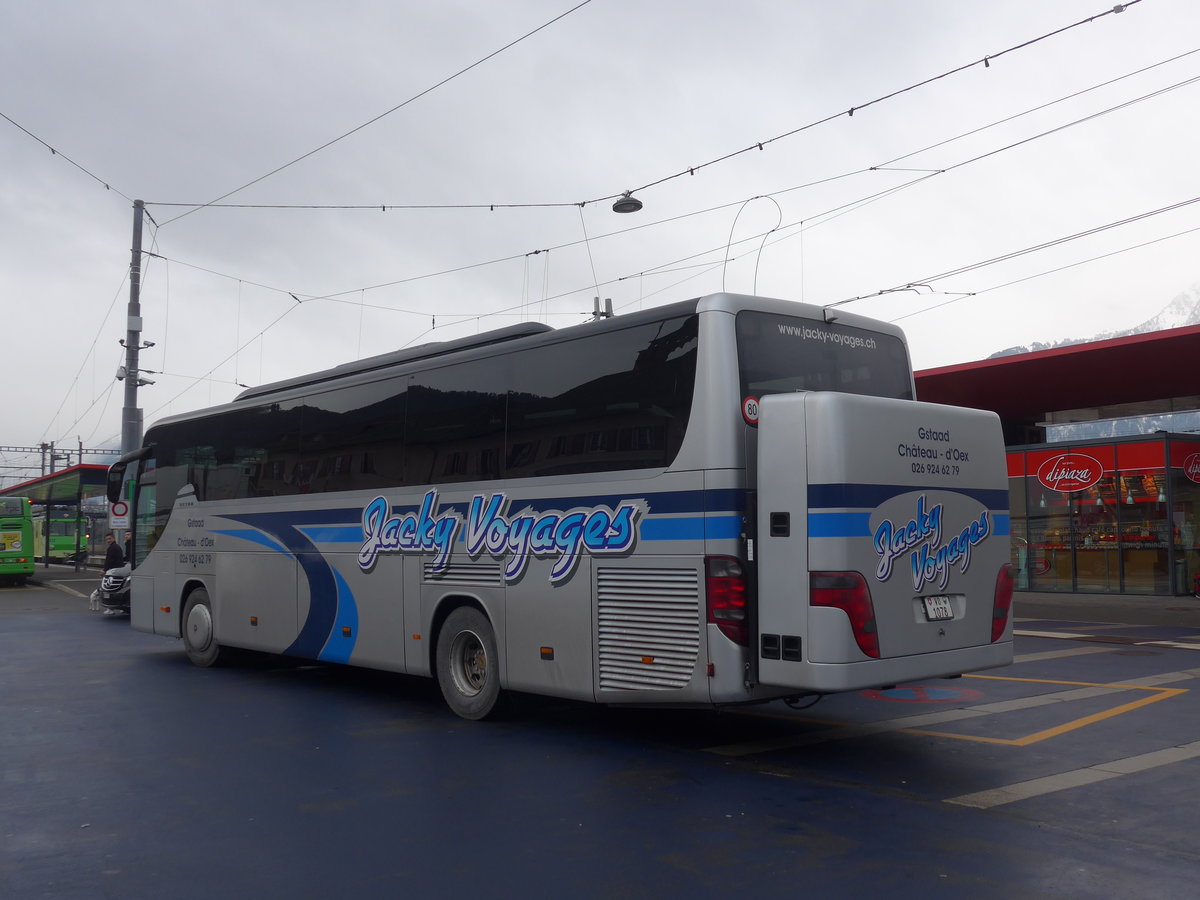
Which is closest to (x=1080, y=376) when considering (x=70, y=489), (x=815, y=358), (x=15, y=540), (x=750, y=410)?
(x=815, y=358)

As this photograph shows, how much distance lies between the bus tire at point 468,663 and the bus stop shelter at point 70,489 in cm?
2800

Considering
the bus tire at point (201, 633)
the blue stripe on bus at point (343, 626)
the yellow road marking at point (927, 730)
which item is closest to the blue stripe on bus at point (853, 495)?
the yellow road marking at point (927, 730)

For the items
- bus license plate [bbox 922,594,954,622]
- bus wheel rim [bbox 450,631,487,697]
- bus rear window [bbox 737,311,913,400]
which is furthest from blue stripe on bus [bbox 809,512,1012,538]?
bus wheel rim [bbox 450,631,487,697]

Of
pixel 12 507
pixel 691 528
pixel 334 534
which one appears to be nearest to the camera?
pixel 691 528

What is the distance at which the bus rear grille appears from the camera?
951 cm

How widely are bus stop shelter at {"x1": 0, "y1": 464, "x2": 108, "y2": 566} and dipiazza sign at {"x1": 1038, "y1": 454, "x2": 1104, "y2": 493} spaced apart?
27584 mm

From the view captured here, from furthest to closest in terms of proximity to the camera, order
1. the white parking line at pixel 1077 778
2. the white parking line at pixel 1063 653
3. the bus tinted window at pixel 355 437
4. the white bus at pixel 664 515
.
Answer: the white parking line at pixel 1063 653 < the bus tinted window at pixel 355 437 < the white bus at pixel 664 515 < the white parking line at pixel 1077 778

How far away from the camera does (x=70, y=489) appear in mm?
44250

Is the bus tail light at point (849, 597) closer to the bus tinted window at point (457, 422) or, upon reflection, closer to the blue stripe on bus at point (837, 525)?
the blue stripe on bus at point (837, 525)

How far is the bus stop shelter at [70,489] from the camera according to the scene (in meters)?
39.9

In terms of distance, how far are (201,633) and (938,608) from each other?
9915 mm

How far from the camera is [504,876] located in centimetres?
528

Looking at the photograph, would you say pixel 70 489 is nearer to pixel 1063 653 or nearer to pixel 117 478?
pixel 117 478

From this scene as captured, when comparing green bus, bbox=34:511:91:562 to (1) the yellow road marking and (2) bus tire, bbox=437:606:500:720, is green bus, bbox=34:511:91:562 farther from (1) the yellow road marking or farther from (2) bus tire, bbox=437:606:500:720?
(1) the yellow road marking
